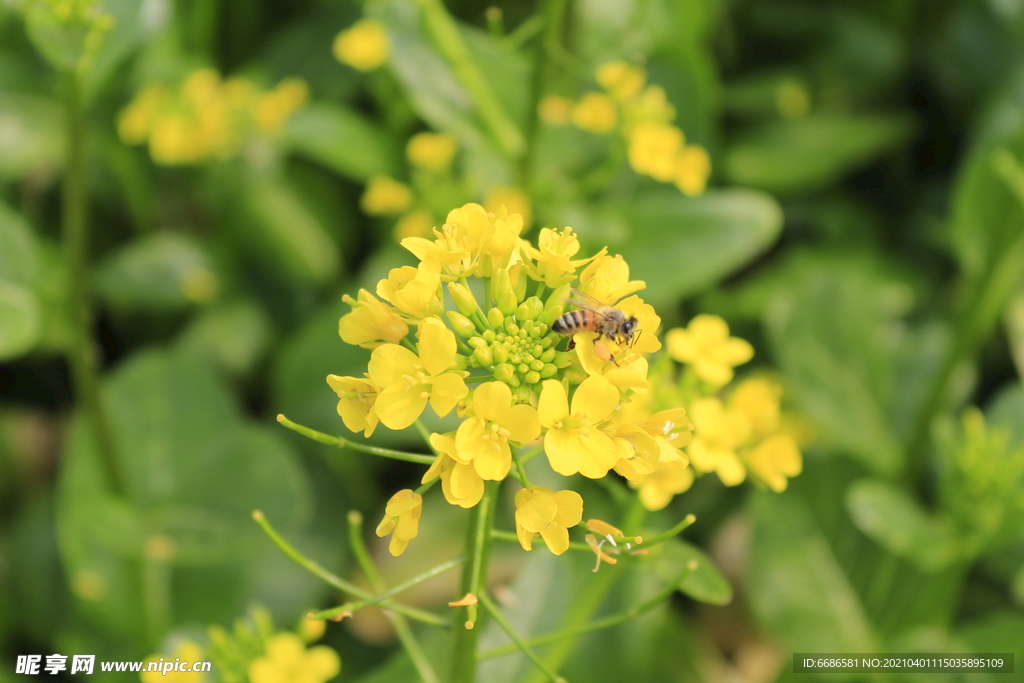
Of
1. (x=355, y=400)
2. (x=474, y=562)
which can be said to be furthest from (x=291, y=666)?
(x=355, y=400)

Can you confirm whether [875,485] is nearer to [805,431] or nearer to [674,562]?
[805,431]

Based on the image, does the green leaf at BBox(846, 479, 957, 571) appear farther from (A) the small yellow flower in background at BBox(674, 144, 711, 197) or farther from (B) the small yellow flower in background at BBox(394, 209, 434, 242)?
(B) the small yellow flower in background at BBox(394, 209, 434, 242)

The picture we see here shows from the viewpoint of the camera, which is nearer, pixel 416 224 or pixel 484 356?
pixel 484 356

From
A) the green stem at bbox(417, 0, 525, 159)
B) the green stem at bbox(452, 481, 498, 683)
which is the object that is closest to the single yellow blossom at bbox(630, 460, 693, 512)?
the green stem at bbox(452, 481, 498, 683)

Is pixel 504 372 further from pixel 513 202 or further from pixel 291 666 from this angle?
pixel 513 202

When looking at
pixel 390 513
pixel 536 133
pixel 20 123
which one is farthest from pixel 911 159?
pixel 20 123

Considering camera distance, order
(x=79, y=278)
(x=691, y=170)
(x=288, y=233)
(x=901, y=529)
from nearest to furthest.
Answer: (x=79, y=278) < (x=901, y=529) < (x=691, y=170) < (x=288, y=233)
